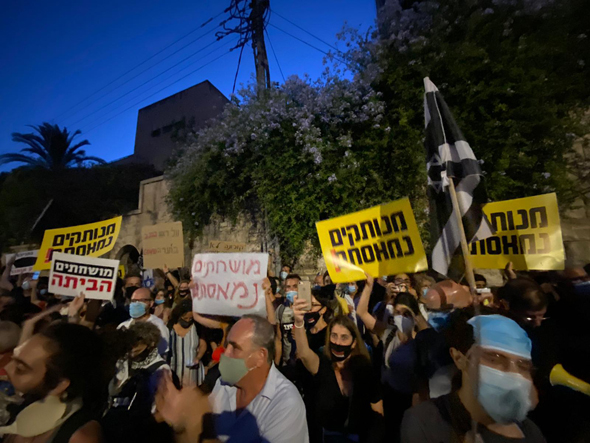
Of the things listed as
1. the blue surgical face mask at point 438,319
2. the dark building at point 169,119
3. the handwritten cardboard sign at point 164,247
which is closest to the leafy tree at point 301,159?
the handwritten cardboard sign at point 164,247

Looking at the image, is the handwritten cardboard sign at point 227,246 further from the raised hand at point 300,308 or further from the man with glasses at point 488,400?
the man with glasses at point 488,400

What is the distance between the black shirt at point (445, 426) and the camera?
1.49 meters

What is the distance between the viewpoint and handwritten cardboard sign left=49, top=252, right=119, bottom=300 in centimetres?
443

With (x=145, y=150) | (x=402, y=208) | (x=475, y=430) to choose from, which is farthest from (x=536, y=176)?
(x=145, y=150)

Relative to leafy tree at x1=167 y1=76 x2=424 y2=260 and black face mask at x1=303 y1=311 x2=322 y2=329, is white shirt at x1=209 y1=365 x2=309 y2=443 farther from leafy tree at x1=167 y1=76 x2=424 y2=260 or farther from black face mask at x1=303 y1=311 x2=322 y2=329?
leafy tree at x1=167 y1=76 x2=424 y2=260

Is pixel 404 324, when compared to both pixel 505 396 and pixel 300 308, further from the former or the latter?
pixel 505 396

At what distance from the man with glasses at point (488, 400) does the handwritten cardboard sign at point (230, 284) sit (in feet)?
6.35

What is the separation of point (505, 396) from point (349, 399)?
1.24m

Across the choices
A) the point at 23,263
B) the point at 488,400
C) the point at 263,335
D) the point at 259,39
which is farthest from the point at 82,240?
the point at 259,39

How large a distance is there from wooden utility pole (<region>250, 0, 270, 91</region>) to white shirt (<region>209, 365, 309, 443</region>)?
10.1 meters

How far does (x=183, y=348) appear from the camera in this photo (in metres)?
3.81

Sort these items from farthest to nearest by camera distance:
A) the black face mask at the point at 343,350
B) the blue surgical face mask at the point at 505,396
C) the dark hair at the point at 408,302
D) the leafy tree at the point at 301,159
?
the leafy tree at the point at 301,159 → the dark hair at the point at 408,302 → the black face mask at the point at 343,350 → the blue surgical face mask at the point at 505,396

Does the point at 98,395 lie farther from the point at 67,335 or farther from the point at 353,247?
the point at 353,247

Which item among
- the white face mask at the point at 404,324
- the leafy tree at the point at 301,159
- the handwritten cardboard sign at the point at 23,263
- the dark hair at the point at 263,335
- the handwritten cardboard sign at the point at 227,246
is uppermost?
the leafy tree at the point at 301,159
